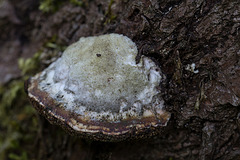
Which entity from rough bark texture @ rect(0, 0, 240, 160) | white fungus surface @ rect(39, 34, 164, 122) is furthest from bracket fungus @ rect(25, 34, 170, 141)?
rough bark texture @ rect(0, 0, 240, 160)

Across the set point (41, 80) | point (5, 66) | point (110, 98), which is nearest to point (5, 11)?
point (5, 66)

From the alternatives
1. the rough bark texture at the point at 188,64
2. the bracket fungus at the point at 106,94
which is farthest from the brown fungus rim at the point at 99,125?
the rough bark texture at the point at 188,64

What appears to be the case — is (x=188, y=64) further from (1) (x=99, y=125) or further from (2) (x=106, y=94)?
(1) (x=99, y=125)

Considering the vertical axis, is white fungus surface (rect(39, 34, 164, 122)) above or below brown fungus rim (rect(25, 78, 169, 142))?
above

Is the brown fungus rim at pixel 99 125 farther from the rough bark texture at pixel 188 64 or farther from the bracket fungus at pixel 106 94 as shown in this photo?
the rough bark texture at pixel 188 64

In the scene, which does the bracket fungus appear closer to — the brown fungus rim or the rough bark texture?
the brown fungus rim

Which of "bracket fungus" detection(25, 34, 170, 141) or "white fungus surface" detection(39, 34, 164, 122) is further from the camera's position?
"white fungus surface" detection(39, 34, 164, 122)
